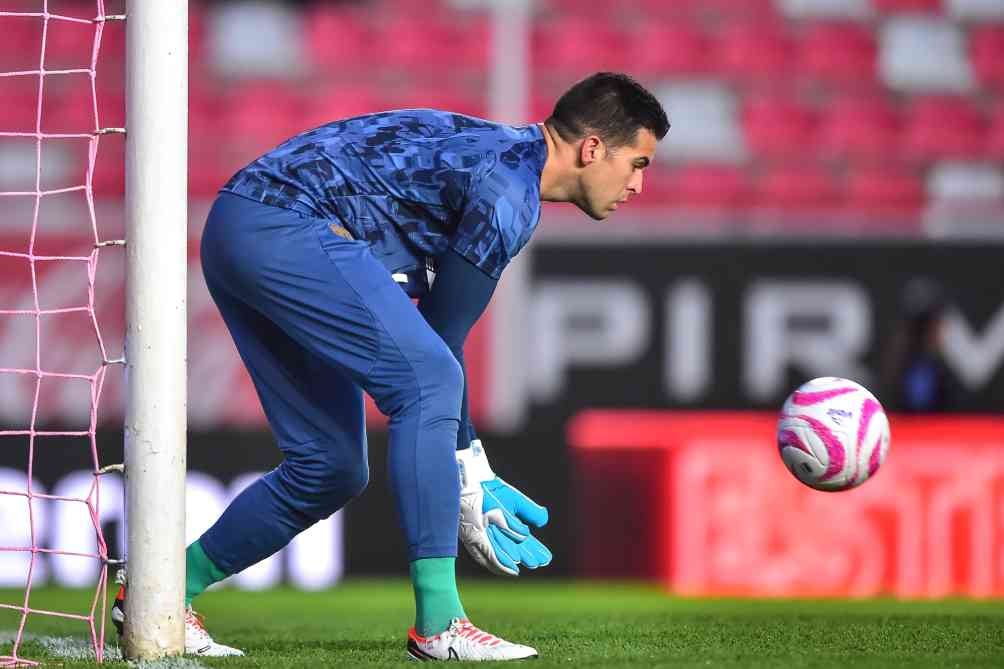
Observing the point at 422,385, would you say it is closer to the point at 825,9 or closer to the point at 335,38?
the point at 335,38

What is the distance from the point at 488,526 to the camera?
10.8ft

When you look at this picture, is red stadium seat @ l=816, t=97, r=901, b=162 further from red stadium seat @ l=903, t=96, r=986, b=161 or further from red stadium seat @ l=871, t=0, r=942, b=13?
red stadium seat @ l=871, t=0, r=942, b=13

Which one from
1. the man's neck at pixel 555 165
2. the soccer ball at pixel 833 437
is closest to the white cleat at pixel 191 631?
the man's neck at pixel 555 165

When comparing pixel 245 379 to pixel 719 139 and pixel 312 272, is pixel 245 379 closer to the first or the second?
pixel 719 139

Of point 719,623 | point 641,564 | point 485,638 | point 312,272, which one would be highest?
point 312,272

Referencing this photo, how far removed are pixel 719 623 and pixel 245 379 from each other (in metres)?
6.06

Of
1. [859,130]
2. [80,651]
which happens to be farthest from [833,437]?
[859,130]

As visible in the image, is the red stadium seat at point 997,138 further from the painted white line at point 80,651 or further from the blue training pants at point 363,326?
the blue training pants at point 363,326

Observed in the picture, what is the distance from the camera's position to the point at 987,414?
28.6 ft

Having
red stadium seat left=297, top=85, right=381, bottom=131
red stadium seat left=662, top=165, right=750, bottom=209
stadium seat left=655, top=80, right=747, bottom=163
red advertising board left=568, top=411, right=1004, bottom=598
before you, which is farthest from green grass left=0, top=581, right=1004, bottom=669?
red stadium seat left=297, top=85, right=381, bottom=131

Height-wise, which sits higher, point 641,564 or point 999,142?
point 999,142

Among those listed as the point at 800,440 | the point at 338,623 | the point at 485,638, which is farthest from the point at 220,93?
the point at 485,638

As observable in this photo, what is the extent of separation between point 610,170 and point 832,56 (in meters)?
7.51

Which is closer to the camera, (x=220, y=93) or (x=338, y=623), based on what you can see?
(x=338, y=623)
